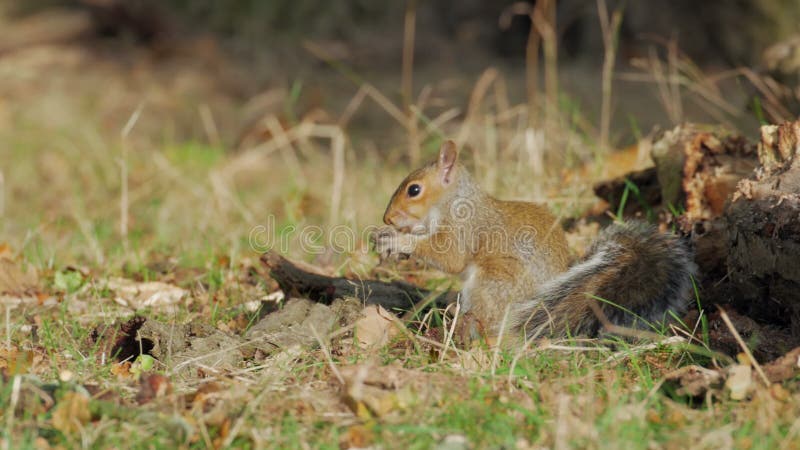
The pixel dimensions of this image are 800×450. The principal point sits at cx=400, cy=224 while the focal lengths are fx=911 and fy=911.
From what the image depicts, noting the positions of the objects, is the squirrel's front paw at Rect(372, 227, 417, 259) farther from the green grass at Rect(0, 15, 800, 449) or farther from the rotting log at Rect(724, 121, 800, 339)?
the rotting log at Rect(724, 121, 800, 339)

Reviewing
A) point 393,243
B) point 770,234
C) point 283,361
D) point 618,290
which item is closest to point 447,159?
point 393,243

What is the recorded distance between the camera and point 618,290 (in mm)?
2781

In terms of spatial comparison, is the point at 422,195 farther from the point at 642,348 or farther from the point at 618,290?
the point at 642,348

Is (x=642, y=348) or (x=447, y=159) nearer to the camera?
(x=642, y=348)

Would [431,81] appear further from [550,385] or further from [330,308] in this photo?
[550,385]

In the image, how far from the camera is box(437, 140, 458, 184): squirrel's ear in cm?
298

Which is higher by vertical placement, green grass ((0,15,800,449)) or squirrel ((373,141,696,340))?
squirrel ((373,141,696,340))

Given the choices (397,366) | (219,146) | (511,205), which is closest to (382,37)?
(219,146)

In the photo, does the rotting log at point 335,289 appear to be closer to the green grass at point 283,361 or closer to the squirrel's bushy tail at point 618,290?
the green grass at point 283,361

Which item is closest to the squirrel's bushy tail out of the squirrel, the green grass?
the squirrel

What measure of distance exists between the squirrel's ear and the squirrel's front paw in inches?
9.1

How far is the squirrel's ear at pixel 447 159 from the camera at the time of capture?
9.78 feet

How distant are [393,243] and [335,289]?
0.31 metres

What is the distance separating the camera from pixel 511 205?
3.06 meters
